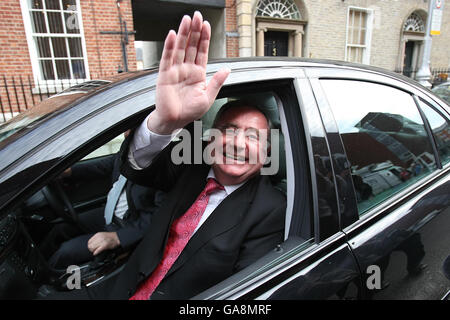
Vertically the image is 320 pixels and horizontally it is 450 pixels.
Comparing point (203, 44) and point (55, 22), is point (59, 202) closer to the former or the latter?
point (203, 44)

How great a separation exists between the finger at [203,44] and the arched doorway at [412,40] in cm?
1385

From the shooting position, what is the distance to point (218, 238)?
1.24 m

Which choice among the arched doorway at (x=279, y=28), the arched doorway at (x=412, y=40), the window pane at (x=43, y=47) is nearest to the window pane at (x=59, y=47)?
the window pane at (x=43, y=47)

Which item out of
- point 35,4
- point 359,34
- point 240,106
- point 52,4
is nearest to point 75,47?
point 52,4

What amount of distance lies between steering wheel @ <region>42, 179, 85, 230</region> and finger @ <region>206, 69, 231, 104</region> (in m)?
1.61

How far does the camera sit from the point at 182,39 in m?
0.84

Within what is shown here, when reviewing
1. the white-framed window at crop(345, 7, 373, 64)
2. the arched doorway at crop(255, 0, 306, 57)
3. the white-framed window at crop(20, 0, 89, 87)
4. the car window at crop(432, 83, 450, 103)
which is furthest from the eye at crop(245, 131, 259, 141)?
the white-framed window at crop(345, 7, 373, 64)

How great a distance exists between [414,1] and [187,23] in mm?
14694

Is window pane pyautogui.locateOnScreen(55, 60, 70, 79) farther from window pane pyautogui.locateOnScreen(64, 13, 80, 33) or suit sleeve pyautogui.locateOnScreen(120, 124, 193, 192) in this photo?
suit sleeve pyautogui.locateOnScreen(120, 124, 193, 192)

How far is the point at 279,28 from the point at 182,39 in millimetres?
9794

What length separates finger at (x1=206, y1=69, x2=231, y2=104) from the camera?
98 cm

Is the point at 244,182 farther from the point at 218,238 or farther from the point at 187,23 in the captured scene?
the point at 187,23

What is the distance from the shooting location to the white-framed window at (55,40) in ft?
22.2

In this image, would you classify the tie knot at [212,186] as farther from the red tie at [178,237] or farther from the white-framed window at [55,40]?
the white-framed window at [55,40]
